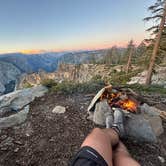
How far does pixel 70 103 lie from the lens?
21.8ft

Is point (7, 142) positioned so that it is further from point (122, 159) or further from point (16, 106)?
point (122, 159)

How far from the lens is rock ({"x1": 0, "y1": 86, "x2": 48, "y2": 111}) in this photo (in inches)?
267

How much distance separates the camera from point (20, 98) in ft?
23.6

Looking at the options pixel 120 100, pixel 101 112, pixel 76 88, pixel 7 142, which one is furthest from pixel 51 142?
pixel 76 88

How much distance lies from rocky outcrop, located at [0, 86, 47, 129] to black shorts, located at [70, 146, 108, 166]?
351cm

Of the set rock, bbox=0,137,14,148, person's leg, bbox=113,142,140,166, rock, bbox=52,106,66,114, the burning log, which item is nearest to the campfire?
the burning log

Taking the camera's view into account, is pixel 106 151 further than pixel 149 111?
No

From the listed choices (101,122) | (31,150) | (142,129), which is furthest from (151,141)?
(31,150)

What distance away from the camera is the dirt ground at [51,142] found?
422 cm

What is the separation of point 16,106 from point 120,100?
3359mm

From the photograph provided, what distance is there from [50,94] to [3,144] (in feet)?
10.4

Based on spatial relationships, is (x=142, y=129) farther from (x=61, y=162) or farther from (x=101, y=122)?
(x=61, y=162)

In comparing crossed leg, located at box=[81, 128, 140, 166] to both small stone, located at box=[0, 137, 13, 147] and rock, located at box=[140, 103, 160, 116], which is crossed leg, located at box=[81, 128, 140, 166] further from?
rock, located at box=[140, 103, 160, 116]

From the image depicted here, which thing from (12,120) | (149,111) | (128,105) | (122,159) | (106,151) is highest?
(106,151)
